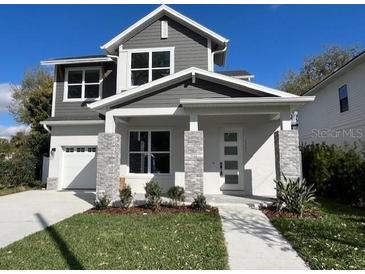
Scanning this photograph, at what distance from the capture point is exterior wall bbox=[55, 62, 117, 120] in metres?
14.9

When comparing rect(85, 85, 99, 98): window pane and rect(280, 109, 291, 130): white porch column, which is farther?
rect(85, 85, 99, 98): window pane

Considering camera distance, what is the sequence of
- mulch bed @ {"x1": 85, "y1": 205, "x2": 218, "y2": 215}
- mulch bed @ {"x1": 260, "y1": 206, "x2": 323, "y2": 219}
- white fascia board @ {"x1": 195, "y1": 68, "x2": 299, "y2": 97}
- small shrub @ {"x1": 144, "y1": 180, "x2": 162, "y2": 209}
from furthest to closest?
1. white fascia board @ {"x1": 195, "y1": 68, "x2": 299, "y2": 97}
2. small shrub @ {"x1": 144, "y1": 180, "x2": 162, "y2": 209}
3. mulch bed @ {"x1": 85, "y1": 205, "x2": 218, "y2": 215}
4. mulch bed @ {"x1": 260, "y1": 206, "x2": 323, "y2": 219}

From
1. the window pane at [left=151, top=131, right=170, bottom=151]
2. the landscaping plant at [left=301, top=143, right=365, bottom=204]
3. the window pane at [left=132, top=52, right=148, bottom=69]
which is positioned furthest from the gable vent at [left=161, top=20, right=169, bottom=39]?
the landscaping plant at [left=301, top=143, right=365, bottom=204]

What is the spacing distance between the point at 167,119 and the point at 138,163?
249cm

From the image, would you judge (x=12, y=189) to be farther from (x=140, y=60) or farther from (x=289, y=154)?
(x=289, y=154)

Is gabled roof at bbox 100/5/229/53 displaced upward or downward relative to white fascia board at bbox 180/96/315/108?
upward

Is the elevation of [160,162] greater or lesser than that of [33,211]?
greater

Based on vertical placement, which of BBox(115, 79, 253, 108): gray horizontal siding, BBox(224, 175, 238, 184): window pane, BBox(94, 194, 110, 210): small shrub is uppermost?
BBox(115, 79, 253, 108): gray horizontal siding

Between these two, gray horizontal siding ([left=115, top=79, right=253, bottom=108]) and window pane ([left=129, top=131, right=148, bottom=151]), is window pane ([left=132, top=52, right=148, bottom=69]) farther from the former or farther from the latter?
gray horizontal siding ([left=115, top=79, right=253, bottom=108])

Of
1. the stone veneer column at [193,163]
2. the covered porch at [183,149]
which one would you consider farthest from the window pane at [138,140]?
the stone veneer column at [193,163]

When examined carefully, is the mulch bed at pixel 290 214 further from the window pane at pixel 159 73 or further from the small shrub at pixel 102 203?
the window pane at pixel 159 73

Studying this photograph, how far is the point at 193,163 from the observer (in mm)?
9711

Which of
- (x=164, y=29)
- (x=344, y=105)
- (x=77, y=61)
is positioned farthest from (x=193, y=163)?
(x=344, y=105)

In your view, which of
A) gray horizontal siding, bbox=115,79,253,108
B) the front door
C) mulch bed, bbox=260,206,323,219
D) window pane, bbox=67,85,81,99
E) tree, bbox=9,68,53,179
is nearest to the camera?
mulch bed, bbox=260,206,323,219
